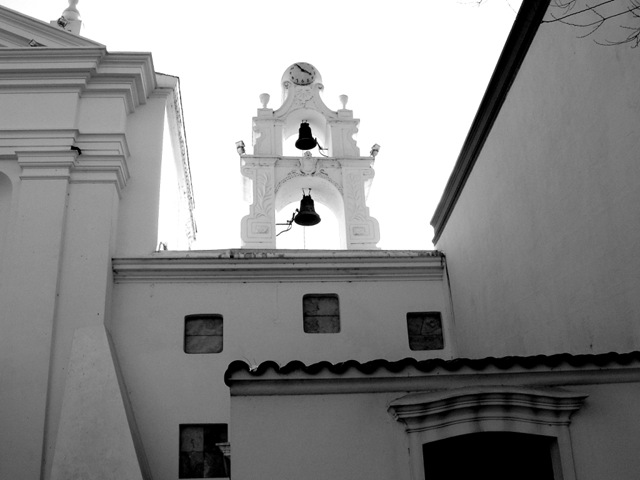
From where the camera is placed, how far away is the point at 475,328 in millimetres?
11539

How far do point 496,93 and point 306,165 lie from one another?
5559mm

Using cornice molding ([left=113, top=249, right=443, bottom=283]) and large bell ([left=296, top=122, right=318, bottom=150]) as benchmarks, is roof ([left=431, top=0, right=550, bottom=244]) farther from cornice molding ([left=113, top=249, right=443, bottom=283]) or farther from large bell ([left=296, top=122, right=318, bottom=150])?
large bell ([left=296, top=122, right=318, bottom=150])

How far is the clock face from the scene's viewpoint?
16.2 metres

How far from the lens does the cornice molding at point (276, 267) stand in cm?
1256

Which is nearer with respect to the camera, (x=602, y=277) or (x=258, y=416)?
(x=258, y=416)

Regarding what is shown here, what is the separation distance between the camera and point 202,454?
11305 mm

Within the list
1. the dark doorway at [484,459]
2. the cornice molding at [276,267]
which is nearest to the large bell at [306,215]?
the cornice molding at [276,267]

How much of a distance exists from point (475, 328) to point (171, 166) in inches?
302

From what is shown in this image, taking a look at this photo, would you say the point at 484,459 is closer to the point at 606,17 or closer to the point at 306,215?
the point at 606,17

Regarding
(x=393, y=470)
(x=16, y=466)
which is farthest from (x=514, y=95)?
(x=16, y=466)

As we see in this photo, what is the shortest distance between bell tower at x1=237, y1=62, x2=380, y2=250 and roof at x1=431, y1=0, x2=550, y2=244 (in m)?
2.09

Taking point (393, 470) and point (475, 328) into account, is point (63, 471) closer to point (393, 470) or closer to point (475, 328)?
point (393, 470)

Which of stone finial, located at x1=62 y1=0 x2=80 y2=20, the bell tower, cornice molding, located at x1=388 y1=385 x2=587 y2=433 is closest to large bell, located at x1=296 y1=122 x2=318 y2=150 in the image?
the bell tower

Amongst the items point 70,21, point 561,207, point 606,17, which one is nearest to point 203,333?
point 561,207
